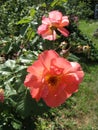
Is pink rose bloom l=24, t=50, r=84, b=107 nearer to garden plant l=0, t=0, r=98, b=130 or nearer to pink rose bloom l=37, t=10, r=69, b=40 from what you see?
garden plant l=0, t=0, r=98, b=130

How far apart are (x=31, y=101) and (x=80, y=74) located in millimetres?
382

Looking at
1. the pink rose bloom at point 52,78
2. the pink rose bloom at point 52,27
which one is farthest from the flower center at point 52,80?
the pink rose bloom at point 52,27

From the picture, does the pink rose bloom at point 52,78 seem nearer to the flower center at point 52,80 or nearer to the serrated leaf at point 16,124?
the flower center at point 52,80

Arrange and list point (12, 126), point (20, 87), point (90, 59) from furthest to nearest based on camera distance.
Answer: point (90, 59), point (12, 126), point (20, 87)

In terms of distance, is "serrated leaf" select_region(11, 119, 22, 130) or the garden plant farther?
"serrated leaf" select_region(11, 119, 22, 130)

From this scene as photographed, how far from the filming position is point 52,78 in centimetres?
138

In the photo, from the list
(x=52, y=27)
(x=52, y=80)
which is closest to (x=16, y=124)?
(x=52, y=27)

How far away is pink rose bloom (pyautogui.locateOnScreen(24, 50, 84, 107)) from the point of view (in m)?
1.37

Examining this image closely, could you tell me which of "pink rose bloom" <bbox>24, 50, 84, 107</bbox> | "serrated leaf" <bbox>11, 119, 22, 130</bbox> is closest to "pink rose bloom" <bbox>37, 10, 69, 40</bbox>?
"pink rose bloom" <bbox>24, 50, 84, 107</bbox>

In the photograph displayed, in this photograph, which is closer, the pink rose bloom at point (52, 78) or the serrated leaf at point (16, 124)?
the pink rose bloom at point (52, 78)

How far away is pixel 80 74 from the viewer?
142 centimetres

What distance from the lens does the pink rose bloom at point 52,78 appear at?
1370 mm

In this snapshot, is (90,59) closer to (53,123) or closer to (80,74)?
(53,123)

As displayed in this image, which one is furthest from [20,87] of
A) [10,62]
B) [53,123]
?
[53,123]
